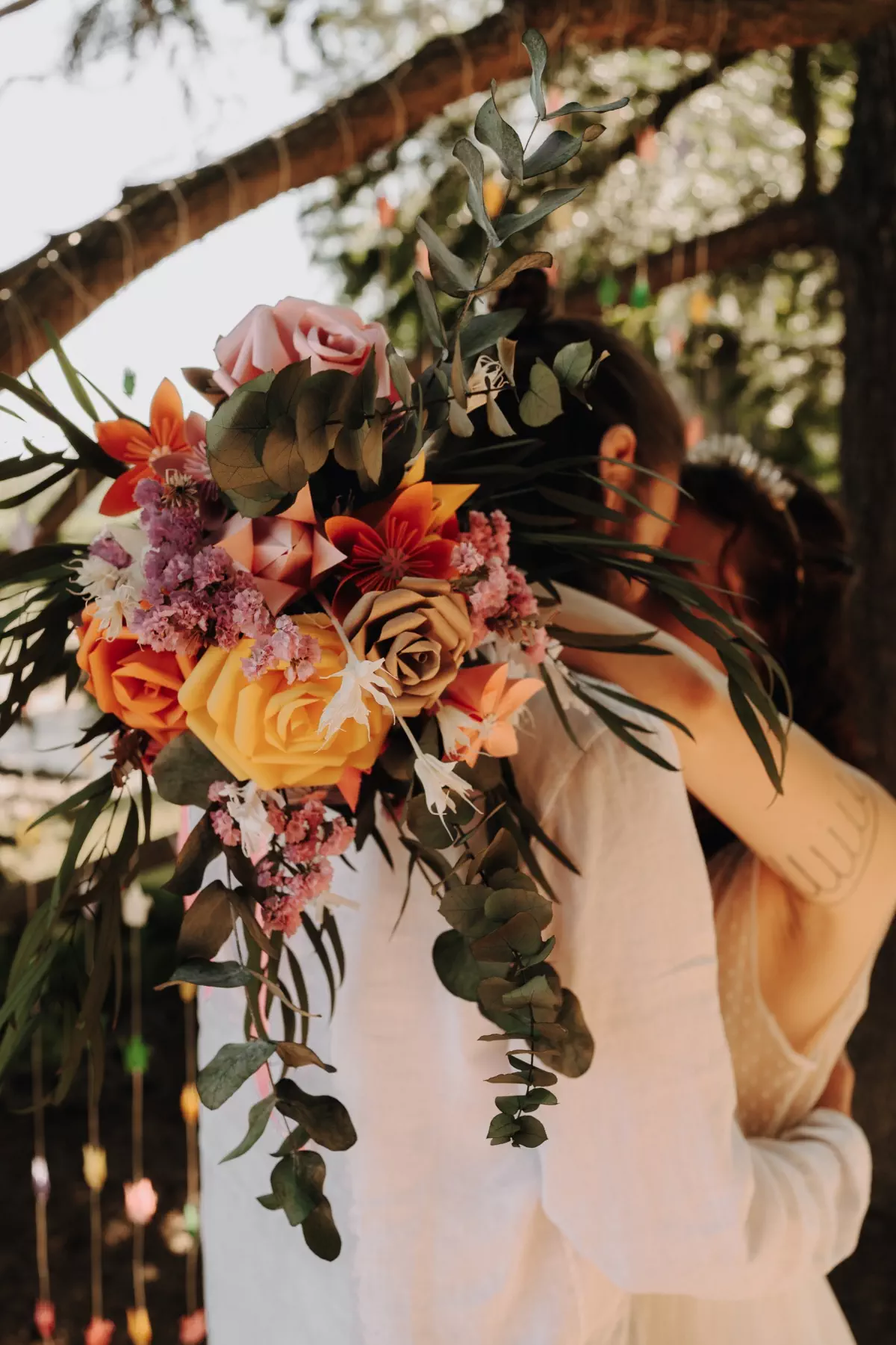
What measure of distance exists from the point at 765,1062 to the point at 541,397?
83cm

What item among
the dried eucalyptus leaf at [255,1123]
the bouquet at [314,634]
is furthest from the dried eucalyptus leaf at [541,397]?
the dried eucalyptus leaf at [255,1123]

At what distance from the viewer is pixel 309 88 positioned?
1925mm

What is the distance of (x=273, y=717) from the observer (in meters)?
0.62

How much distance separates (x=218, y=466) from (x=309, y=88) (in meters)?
1.57

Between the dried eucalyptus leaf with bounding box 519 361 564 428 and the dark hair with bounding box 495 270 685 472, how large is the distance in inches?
16.1

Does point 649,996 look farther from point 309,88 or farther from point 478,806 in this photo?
point 309,88

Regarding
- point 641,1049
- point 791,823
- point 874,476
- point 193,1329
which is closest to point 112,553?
point 641,1049

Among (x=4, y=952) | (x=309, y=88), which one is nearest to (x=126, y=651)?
(x=309, y=88)

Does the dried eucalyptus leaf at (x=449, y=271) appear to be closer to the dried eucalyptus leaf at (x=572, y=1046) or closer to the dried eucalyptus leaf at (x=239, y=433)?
the dried eucalyptus leaf at (x=239, y=433)

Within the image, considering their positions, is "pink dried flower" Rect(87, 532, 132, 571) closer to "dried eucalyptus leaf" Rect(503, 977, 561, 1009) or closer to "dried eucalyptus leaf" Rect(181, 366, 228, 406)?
"dried eucalyptus leaf" Rect(181, 366, 228, 406)

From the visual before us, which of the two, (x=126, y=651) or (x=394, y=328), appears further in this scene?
(x=394, y=328)

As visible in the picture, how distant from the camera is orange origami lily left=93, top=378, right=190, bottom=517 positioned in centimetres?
72

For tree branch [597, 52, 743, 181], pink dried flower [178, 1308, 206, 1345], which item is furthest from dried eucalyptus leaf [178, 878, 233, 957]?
tree branch [597, 52, 743, 181]

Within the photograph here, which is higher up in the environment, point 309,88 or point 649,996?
point 309,88
